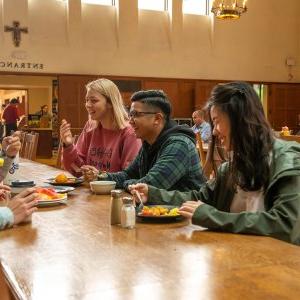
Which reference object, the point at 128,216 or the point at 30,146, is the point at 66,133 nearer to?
the point at 128,216

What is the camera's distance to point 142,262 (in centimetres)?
129

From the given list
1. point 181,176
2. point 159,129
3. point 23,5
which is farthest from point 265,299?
point 23,5

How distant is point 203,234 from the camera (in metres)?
1.62

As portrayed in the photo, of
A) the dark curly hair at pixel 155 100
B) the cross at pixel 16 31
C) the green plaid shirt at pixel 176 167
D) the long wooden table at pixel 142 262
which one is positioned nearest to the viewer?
the long wooden table at pixel 142 262

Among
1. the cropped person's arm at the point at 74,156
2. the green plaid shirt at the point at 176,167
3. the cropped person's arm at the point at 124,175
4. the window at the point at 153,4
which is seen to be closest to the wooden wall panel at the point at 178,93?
the window at the point at 153,4

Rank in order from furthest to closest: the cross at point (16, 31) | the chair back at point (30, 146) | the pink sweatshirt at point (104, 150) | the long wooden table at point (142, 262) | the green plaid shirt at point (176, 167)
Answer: the cross at point (16, 31), the chair back at point (30, 146), the pink sweatshirt at point (104, 150), the green plaid shirt at point (176, 167), the long wooden table at point (142, 262)

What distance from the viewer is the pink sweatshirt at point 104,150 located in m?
3.16

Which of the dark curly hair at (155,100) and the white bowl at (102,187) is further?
the dark curly hair at (155,100)

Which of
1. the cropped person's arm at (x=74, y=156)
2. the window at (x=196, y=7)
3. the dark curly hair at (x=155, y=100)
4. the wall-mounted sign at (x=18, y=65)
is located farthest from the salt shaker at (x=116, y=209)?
the window at (x=196, y=7)

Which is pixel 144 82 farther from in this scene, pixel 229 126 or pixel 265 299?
pixel 265 299

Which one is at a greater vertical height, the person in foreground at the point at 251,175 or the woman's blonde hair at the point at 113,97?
the woman's blonde hair at the point at 113,97

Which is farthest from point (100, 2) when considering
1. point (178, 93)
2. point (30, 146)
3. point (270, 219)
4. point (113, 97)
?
point (270, 219)

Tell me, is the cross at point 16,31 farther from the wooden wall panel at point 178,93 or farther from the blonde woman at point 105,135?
the blonde woman at point 105,135

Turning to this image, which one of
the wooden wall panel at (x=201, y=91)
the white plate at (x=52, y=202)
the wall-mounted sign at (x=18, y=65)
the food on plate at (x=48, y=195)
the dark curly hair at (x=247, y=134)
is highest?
the wall-mounted sign at (x=18, y=65)
